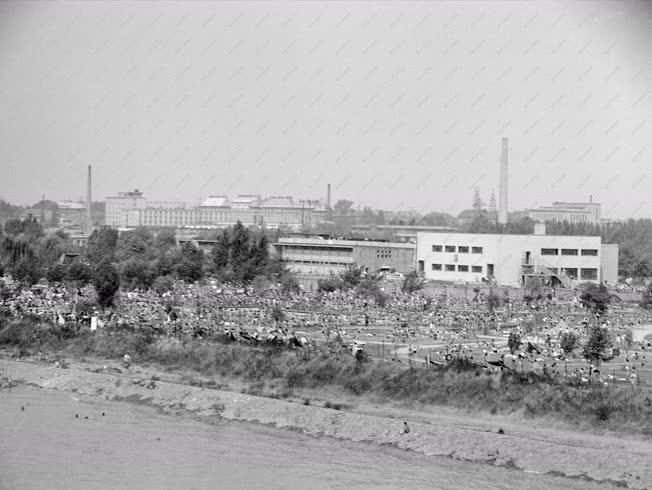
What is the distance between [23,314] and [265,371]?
6.35 meters

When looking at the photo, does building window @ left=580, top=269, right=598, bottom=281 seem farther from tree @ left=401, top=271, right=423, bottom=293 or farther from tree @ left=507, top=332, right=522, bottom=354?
tree @ left=507, top=332, right=522, bottom=354

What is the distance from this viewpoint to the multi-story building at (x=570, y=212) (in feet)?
229

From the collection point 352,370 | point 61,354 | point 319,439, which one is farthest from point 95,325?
point 319,439

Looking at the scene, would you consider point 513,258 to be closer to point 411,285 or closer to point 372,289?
point 411,285

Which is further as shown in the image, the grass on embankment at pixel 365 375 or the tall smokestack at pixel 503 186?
the tall smokestack at pixel 503 186

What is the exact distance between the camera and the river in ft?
32.1

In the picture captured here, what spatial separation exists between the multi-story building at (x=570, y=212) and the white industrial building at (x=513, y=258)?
3897cm

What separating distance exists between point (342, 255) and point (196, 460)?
23.9 m

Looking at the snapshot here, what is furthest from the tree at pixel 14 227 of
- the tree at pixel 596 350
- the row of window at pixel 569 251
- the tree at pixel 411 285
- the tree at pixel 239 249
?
the tree at pixel 596 350

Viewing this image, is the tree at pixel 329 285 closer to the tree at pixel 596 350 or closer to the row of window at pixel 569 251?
the row of window at pixel 569 251

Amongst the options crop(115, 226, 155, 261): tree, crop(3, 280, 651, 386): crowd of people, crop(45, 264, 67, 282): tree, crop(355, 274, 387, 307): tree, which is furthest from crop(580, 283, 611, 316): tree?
crop(115, 226, 155, 261): tree

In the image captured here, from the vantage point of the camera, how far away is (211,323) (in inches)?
712

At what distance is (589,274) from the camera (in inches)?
1212

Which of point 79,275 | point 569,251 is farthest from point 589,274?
point 79,275
